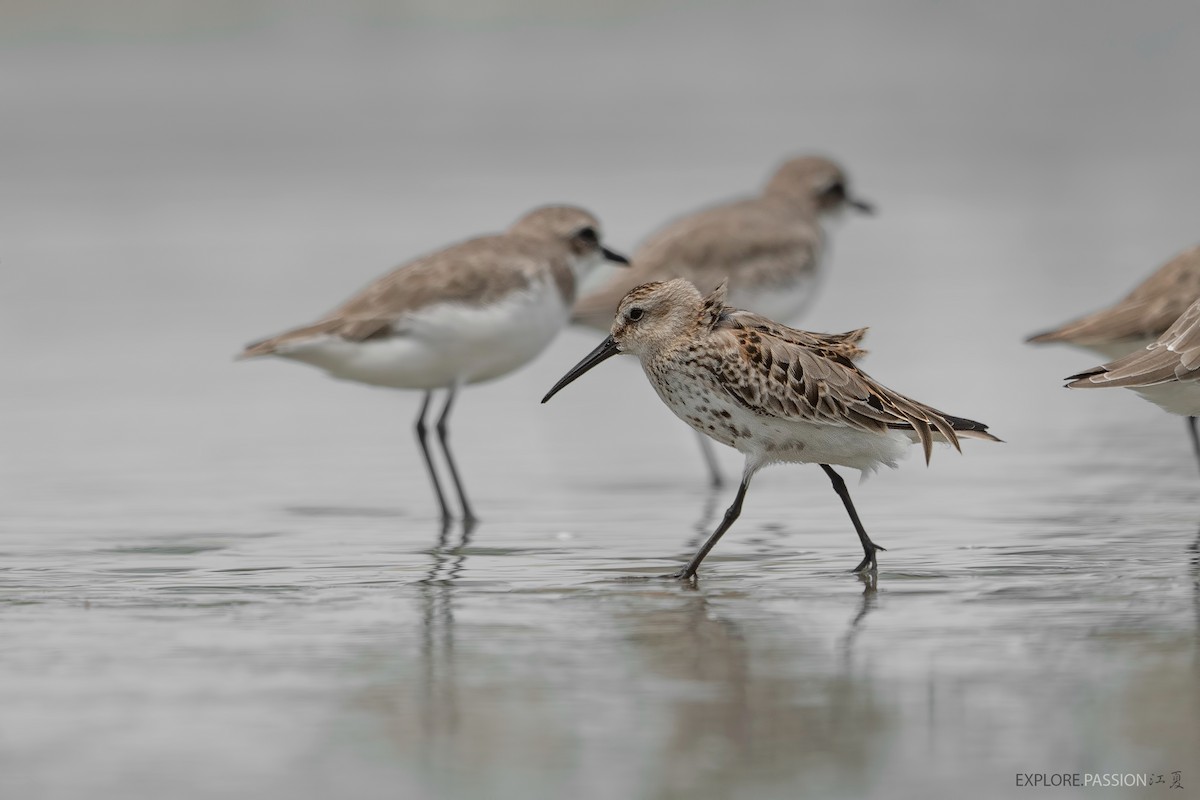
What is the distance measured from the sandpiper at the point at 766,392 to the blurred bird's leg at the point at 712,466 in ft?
9.21

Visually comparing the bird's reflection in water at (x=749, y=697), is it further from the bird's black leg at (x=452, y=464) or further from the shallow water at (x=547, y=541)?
the bird's black leg at (x=452, y=464)

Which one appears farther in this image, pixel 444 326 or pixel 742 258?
pixel 742 258

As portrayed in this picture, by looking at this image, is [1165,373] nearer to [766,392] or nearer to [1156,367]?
[1156,367]

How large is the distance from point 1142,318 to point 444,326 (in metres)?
3.52

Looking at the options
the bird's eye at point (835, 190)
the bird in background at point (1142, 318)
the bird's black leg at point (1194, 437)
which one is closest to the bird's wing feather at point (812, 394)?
the bird in background at point (1142, 318)

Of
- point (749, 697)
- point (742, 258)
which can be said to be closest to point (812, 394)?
point (749, 697)

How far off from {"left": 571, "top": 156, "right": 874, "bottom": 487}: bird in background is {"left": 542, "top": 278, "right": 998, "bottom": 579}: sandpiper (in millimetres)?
3630

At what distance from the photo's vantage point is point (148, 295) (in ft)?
62.1

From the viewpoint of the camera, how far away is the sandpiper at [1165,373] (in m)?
7.96

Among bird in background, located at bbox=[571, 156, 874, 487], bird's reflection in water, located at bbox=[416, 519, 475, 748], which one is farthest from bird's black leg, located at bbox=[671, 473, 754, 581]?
bird in background, located at bbox=[571, 156, 874, 487]

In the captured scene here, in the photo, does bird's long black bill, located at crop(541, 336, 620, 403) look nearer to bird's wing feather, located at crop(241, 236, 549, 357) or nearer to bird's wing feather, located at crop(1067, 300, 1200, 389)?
bird's wing feather, located at crop(1067, 300, 1200, 389)

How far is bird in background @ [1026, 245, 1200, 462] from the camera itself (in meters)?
10.1

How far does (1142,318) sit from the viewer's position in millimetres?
10109

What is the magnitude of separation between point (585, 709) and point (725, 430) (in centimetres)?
236
